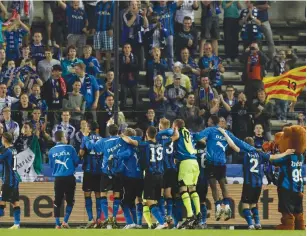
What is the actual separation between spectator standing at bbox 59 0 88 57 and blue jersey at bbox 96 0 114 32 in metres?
0.39

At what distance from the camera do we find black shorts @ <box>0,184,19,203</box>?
68.8ft

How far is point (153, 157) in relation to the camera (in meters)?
20.1

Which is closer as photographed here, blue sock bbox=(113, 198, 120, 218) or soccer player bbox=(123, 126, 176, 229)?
soccer player bbox=(123, 126, 176, 229)

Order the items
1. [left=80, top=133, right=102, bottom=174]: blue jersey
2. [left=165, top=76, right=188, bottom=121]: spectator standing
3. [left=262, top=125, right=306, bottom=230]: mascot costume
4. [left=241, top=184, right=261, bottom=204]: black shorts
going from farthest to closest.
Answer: [left=165, top=76, right=188, bottom=121]: spectator standing, [left=80, top=133, right=102, bottom=174]: blue jersey, [left=241, top=184, right=261, bottom=204]: black shorts, [left=262, top=125, right=306, bottom=230]: mascot costume

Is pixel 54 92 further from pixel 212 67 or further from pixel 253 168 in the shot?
pixel 253 168

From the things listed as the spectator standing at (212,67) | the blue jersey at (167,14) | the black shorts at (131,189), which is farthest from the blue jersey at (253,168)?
the blue jersey at (167,14)

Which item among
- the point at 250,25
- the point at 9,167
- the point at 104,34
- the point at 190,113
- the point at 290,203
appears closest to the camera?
the point at 290,203

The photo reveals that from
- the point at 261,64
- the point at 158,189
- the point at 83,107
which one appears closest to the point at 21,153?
the point at 83,107

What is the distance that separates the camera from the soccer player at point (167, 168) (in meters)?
20.0

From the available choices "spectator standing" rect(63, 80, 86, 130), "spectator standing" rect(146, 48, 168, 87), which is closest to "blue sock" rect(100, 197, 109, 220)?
"spectator standing" rect(63, 80, 86, 130)

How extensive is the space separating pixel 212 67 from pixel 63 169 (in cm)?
562

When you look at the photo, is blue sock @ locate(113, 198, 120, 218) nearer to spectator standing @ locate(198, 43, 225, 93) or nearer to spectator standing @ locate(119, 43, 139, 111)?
spectator standing @ locate(119, 43, 139, 111)

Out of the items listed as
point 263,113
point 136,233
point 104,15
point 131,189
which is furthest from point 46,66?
point 136,233

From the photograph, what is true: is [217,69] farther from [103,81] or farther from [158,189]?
[158,189]
